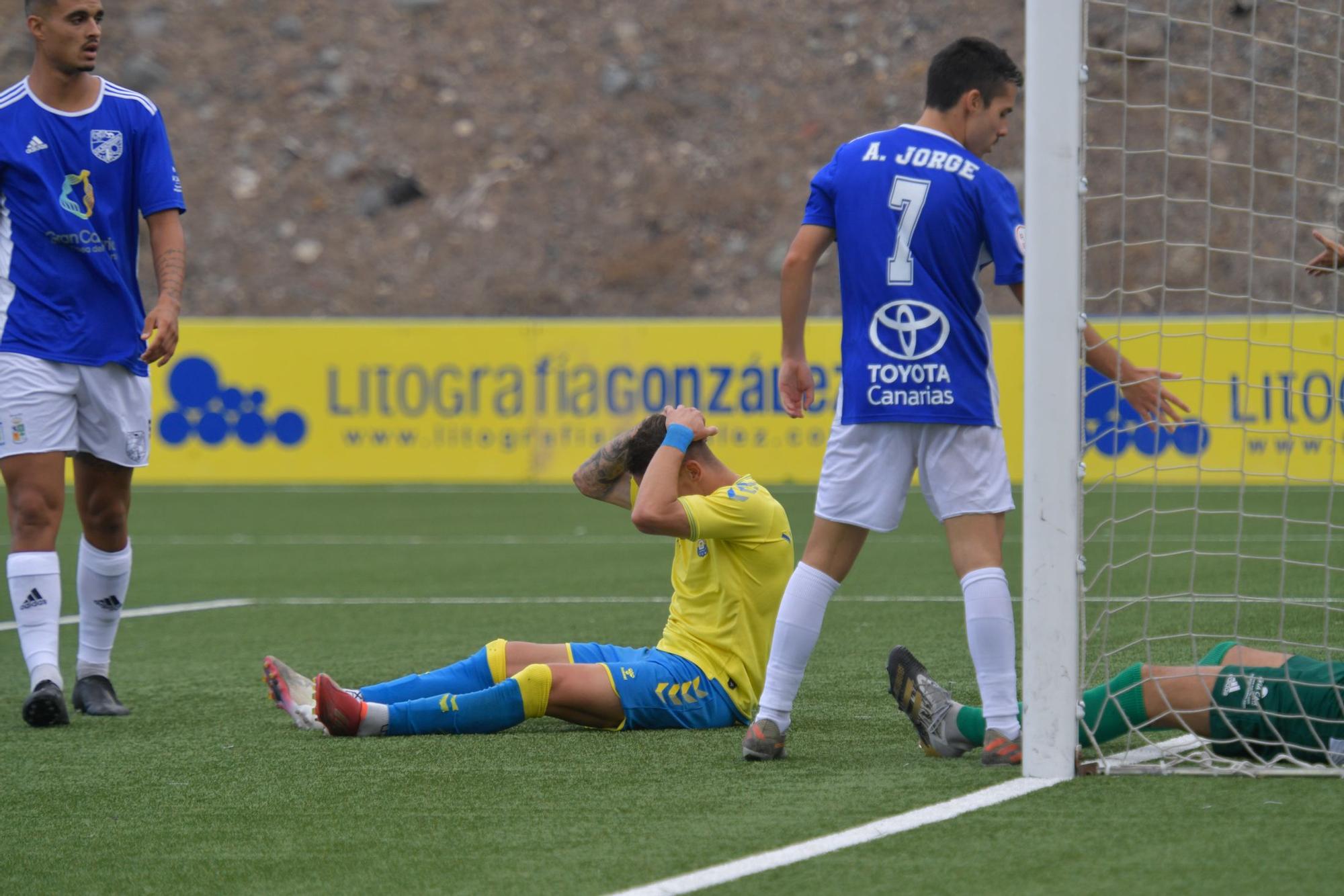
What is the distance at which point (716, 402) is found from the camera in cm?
1725

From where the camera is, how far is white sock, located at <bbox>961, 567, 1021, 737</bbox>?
416 centimetres

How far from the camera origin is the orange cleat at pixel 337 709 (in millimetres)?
4750

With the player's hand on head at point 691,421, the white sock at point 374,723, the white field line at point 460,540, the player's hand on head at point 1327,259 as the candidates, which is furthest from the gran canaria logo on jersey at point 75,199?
the white field line at point 460,540

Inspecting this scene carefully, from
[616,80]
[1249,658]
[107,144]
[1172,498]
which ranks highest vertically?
[616,80]

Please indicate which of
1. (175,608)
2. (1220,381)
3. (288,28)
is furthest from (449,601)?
(288,28)

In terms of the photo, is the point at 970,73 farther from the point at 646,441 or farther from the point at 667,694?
the point at 667,694

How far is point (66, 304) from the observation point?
539cm

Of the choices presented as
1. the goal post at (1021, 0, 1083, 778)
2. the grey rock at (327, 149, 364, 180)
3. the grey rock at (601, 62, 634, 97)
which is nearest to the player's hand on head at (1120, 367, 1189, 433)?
the goal post at (1021, 0, 1083, 778)

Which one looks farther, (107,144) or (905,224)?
(107,144)

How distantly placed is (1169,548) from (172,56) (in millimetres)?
23169

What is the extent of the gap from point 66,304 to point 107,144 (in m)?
0.52

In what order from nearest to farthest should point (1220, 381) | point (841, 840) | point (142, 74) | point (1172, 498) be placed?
point (841, 840) < point (1220, 381) < point (1172, 498) < point (142, 74)

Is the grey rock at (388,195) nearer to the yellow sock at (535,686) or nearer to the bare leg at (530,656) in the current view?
the bare leg at (530,656)

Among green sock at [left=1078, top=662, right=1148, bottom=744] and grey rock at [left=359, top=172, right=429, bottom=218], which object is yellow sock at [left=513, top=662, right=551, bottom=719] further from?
grey rock at [left=359, top=172, right=429, bottom=218]
